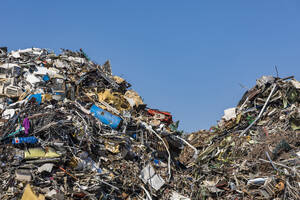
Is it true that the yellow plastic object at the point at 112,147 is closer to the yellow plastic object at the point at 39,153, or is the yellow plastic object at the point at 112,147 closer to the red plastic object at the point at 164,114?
the yellow plastic object at the point at 39,153

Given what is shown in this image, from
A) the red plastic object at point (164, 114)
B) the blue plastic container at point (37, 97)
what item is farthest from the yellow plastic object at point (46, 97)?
the red plastic object at point (164, 114)

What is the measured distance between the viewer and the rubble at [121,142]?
30.6 ft

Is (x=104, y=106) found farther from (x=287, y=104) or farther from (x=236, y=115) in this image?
(x=287, y=104)

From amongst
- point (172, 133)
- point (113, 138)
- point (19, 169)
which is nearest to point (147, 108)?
point (172, 133)

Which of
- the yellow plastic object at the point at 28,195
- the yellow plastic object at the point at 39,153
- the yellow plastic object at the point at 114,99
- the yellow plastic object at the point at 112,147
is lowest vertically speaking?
the yellow plastic object at the point at 28,195

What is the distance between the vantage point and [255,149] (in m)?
11.7

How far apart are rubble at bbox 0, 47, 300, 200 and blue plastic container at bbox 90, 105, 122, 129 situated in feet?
0.12

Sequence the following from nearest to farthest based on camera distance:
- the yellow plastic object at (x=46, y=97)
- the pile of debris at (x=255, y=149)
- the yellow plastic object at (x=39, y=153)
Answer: the yellow plastic object at (x=39, y=153) < the pile of debris at (x=255, y=149) < the yellow plastic object at (x=46, y=97)

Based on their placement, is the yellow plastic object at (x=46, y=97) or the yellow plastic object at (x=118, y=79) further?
the yellow plastic object at (x=118, y=79)

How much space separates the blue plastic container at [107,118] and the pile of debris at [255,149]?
3.58 metres

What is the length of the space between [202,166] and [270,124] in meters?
3.51

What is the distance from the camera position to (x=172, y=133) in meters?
13.1

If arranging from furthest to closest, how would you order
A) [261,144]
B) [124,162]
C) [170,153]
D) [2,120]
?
[170,153] < [261,144] < [124,162] < [2,120]

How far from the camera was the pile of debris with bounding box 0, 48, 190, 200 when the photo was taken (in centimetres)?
903
